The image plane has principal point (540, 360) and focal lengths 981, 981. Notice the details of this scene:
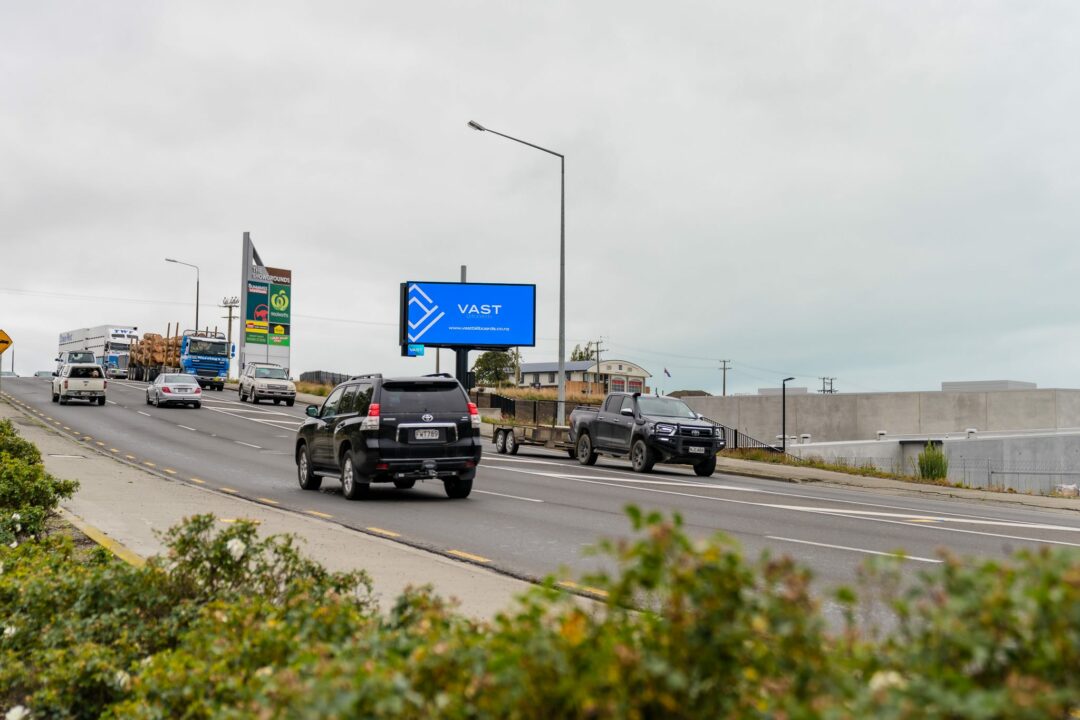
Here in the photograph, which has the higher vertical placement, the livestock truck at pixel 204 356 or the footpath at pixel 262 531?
the livestock truck at pixel 204 356

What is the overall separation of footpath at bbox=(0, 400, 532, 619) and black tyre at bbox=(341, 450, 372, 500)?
1755mm

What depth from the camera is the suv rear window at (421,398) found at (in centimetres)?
1611

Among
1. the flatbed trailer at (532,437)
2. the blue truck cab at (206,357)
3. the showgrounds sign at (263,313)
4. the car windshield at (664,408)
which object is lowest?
the flatbed trailer at (532,437)

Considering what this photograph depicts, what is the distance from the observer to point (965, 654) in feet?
7.30

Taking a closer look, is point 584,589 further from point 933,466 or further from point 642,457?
point 933,466

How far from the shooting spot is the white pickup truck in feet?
145

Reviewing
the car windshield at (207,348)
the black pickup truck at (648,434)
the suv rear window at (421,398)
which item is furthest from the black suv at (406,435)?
the car windshield at (207,348)

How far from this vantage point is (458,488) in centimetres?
1673

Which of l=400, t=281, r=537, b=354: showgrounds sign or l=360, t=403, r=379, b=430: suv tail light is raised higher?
l=400, t=281, r=537, b=354: showgrounds sign

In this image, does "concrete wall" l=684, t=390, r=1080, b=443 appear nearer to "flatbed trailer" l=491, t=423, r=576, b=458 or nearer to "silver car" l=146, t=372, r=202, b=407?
"flatbed trailer" l=491, t=423, r=576, b=458

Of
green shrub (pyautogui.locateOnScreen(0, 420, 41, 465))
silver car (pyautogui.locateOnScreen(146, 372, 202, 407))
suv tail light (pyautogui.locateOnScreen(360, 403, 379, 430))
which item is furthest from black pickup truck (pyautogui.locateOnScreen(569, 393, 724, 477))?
silver car (pyautogui.locateOnScreen(146, 372, 202, 407))

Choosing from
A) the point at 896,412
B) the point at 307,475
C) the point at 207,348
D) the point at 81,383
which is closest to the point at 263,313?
the point at 207,348

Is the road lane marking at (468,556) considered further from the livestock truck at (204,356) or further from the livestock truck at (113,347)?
the livestock truck at (113,347)

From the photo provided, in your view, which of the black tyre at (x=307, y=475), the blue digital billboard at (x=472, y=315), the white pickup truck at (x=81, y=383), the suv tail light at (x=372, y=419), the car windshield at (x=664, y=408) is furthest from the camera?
the blue digital billboard at (x=472, y=315)
